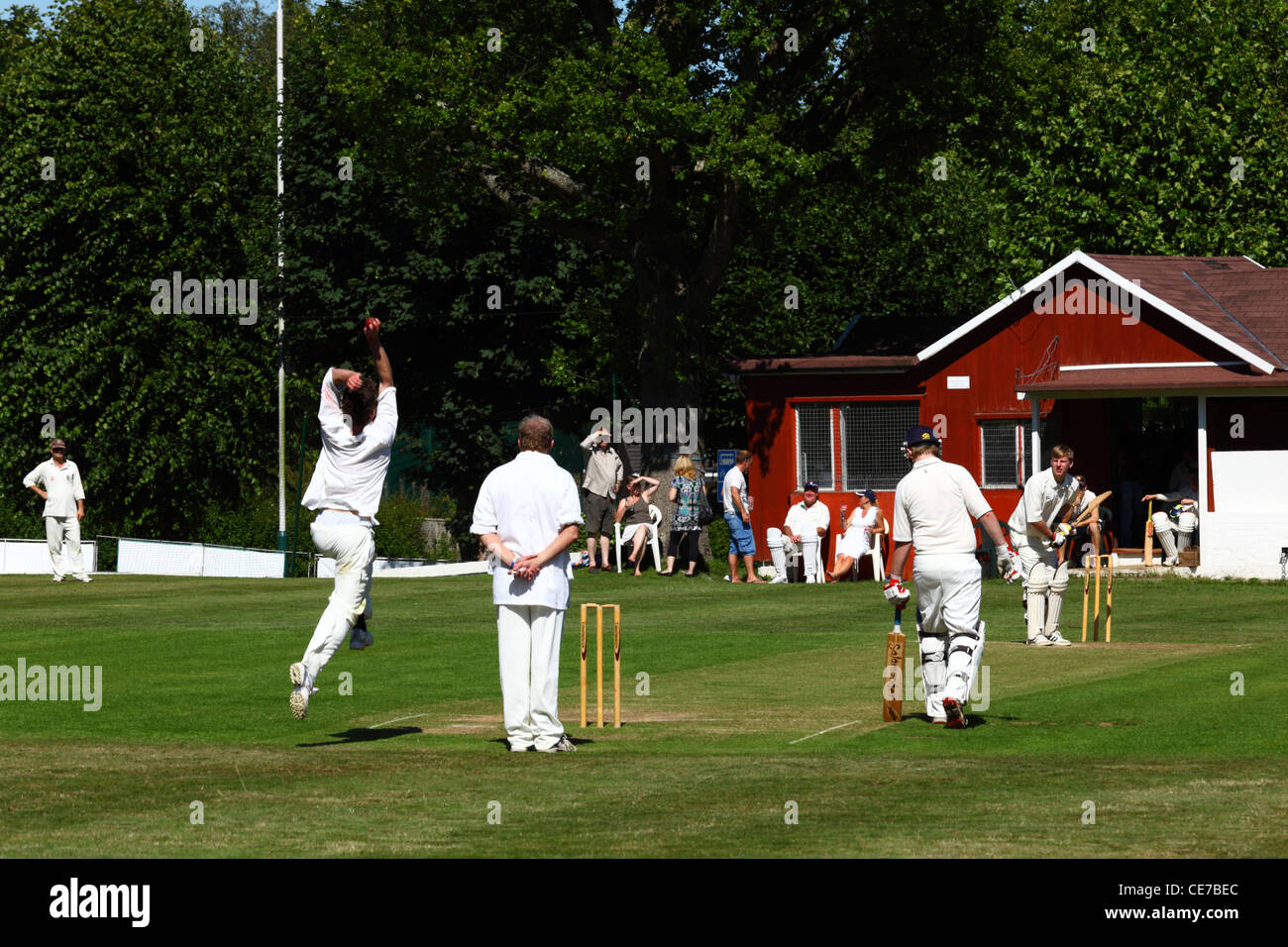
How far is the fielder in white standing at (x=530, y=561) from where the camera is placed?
1229 cm

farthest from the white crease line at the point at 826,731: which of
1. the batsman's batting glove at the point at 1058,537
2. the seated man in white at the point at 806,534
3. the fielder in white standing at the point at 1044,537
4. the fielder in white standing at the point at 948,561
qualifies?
the seated man in white at the point at 806,534

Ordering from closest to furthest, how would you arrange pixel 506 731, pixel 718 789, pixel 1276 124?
1. pixel 718 789
2. pixel 506 731
3. pixel 1276 124

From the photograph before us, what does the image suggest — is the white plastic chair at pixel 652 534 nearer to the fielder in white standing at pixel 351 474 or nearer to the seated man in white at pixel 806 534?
the seated man in white at pixel 806 534

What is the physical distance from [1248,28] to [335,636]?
150 feet

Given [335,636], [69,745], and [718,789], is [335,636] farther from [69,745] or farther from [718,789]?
[718,789]

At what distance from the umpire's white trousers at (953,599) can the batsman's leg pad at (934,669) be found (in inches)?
8.0

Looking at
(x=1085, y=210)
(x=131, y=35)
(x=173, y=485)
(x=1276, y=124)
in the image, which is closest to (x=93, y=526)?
(x=173, y=485)

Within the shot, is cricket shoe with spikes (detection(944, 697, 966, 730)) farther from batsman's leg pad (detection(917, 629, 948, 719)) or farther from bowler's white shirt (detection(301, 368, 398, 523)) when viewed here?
bowler's white shirt (detection(301, 368, 398, 523))

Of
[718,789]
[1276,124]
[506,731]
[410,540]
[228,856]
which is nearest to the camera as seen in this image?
[228,856]

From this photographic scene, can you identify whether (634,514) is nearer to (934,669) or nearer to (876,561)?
(876,561)

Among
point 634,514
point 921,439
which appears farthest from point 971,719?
point 634,514

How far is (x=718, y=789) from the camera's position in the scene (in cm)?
1098

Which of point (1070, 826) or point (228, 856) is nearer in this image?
point (228, 856)

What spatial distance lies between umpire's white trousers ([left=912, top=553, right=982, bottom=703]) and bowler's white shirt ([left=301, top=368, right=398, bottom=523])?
12.8 ft
